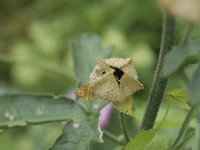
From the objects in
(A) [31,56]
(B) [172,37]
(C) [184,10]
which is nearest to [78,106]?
(B) [172,37]

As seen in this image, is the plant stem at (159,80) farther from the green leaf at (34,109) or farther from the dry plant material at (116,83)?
the green leaf at (34,109)

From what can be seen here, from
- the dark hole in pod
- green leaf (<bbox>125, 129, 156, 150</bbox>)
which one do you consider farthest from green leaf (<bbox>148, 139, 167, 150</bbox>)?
the dark hole in pod

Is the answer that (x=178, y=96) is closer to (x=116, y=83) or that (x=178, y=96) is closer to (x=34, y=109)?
(x=116, y=83)

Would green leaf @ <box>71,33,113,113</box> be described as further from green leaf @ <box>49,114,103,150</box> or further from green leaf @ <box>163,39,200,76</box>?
green leaf @ <box>163,39,200,76</box>

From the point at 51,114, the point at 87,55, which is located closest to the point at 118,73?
the point at 51,114

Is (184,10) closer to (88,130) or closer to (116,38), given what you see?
(88,130)
